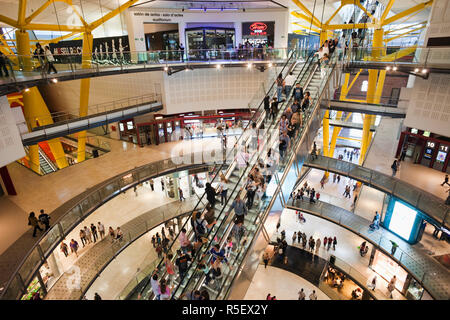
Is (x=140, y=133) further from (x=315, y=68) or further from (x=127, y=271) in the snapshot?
(x=315, y=68)

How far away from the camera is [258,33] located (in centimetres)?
2103

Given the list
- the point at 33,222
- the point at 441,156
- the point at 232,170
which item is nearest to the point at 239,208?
the point at 232,170

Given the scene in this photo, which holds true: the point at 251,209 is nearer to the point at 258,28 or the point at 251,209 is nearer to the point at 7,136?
the point at 7,136

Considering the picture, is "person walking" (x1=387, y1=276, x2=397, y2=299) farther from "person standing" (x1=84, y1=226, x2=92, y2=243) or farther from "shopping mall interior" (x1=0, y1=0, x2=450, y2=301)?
"person standing" (x1=84, y1=226, x2=92, y2=243)

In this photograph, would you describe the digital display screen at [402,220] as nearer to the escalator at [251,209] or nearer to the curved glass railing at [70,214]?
the escalator at [251,209]

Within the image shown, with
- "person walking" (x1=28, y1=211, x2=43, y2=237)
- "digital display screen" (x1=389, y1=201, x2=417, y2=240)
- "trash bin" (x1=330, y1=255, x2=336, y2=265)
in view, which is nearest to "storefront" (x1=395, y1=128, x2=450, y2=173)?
"digital display screen" (x1=389, y1=201, x2=417, y2=240)

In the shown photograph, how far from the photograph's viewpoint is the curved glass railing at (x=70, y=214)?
832 centimetres

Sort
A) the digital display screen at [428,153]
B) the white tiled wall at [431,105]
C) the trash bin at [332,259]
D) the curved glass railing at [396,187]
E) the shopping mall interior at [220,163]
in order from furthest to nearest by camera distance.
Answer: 1. the digital display screen at [428,153]
2. the trash bin at [332,259]
3. the white tiled wall at [431,105]
4. the curved glass railing at [396,187]
5. the shopping mall interior at [220,163]

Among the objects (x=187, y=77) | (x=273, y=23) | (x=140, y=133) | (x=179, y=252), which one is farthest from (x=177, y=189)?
(x=273, y=23)

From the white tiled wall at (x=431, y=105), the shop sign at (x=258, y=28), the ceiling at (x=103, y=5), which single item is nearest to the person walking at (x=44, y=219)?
the ceiling at (x=103, y=5)

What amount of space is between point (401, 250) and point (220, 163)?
10.4m

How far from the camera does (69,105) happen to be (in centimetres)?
2759

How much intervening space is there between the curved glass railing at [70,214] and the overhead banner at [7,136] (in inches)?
126

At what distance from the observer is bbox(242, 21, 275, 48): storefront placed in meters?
20.8
